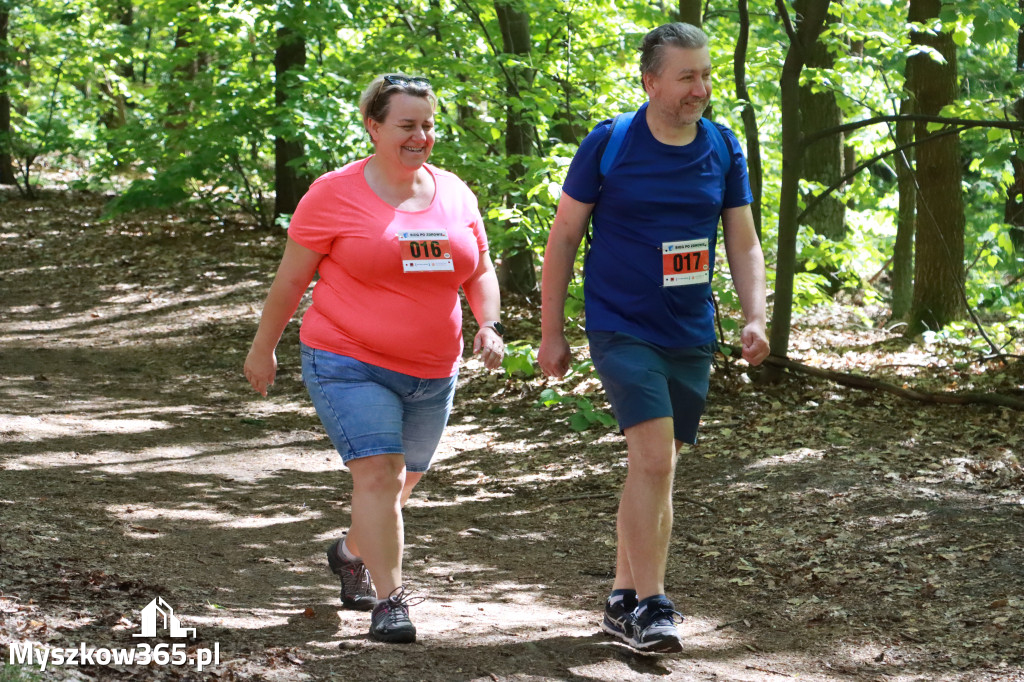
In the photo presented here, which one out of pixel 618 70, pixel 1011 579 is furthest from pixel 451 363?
pixel 618 70

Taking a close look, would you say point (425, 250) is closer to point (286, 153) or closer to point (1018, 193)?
point (1018, 193)

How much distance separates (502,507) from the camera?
602 centimetres

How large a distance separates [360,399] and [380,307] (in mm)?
324

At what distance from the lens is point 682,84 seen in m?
3.35

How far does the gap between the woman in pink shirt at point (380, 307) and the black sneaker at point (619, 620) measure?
2.32 feet

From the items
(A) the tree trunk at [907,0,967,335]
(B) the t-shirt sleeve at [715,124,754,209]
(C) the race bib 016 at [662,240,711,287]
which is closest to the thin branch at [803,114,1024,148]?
(A) the tree trunk at [907,0,967,335]

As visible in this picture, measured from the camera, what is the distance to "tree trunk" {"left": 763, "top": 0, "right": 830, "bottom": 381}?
6938 mm

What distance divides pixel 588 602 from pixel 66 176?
63.4 ft

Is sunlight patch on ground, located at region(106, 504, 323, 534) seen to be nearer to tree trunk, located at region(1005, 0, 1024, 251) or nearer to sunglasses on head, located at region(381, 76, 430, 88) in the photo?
sunglasses on head, located at region(381, 76, 430, 88)

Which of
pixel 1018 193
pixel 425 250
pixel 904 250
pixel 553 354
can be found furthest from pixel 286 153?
pixel 553 354

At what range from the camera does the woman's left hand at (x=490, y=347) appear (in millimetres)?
3588

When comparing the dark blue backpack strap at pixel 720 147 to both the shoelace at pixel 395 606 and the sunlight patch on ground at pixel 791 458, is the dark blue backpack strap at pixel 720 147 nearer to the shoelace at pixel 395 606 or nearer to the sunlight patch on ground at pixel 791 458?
the shoelace at pixel 395 606

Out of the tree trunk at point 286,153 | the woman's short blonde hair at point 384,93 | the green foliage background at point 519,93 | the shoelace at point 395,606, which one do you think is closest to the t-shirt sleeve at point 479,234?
the woman's short blonde hair at point 384,93

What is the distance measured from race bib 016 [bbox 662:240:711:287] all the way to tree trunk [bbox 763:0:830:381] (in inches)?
155
